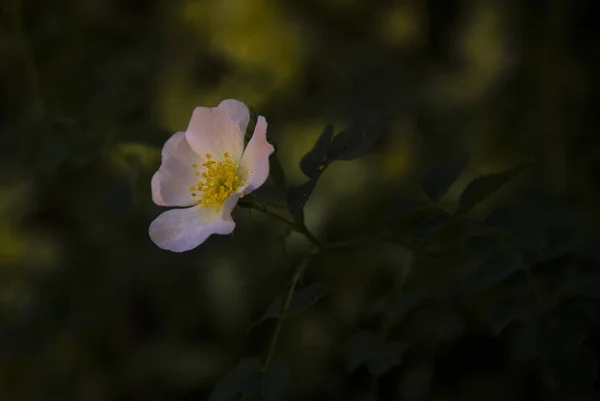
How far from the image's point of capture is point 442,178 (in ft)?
2.94

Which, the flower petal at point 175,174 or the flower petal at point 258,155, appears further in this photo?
the flower petal at point 175,174

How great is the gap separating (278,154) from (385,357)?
A: 2.52 ft

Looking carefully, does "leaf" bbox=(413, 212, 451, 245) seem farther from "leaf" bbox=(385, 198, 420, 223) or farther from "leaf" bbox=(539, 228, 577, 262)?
"leaf" bbox=(539, 228, 577, 262)

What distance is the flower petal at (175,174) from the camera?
2.68ft

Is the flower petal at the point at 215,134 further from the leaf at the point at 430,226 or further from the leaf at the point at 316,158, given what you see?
the leaf at the point at 430,226

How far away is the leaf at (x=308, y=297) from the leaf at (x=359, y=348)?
0.17 m

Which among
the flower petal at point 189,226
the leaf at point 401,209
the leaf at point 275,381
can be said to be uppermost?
the flower petal at point 189,226

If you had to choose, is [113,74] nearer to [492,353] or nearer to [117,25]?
[117,25]

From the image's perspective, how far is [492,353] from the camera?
1.23 m

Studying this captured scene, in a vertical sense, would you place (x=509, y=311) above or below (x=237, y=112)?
below

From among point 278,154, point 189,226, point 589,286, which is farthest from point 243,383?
A: point 278,154

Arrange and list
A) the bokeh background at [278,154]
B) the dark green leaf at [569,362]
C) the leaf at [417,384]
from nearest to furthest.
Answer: the dark green leaf at [569,362] → the leaf at [417,384] → the bokeh background at [278,154]

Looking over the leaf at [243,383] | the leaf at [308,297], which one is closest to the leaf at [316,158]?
the leaf at [308,297]

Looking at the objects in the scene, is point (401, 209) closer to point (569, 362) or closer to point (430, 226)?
point (430, 226)
